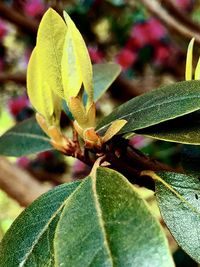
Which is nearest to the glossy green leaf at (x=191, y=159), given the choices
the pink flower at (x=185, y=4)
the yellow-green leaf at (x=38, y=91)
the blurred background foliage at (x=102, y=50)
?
the yellow-green leaf at (x=38, y=91)

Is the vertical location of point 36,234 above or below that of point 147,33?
above

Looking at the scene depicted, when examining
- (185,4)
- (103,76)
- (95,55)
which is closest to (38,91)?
(103,76)

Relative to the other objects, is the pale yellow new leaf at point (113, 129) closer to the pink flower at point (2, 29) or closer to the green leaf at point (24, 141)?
the green leaf at point (24, 141)

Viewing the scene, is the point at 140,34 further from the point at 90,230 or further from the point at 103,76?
the point at 90,230

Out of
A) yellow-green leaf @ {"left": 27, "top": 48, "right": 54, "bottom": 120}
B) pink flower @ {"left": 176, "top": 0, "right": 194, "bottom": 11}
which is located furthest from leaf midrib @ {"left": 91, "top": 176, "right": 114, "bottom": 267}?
pink flower @ {"left": 176, "top": 0, "right": 194, "bottom": 11}

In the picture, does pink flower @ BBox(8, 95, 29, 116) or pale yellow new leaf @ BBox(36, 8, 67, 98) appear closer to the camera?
pale yellow new leaf @ BBox(36, 8, 67, 98)

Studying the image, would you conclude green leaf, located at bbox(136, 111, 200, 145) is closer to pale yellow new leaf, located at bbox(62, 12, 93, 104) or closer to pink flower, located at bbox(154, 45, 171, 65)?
pale yellow new leaf, located at bbox(62, 12, 93, 104)

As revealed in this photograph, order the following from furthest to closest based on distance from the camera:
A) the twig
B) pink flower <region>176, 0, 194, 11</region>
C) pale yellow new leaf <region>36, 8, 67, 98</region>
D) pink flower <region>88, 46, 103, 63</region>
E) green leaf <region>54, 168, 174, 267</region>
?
pink flower <region>176, 0, 194, 11</region>
pink flower <region>88, 46, 103, 63</region>
the twig
pale yellow new leaf <region>36, 8, 67, 98</region>
green leaf <region>54, 168, 174, 267</region>
